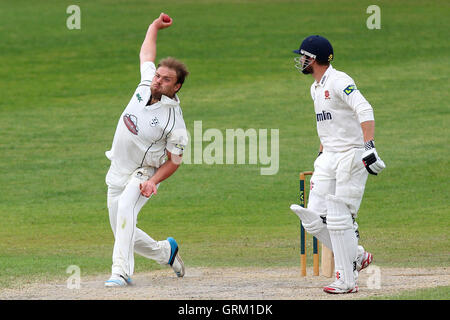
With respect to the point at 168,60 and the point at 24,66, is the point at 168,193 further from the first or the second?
the point at 24,66

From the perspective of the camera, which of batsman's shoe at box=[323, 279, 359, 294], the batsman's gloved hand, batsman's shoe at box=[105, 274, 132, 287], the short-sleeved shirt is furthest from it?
the short-sleeved shirt

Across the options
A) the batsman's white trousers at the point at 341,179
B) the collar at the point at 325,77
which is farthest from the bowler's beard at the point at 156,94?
the batsman's white trousers at the point at 341,179

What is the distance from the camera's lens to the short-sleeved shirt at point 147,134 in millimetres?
8289

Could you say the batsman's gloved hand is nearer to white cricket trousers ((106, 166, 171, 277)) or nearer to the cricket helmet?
the cricket helmet

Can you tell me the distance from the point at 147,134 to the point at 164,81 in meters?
0.52

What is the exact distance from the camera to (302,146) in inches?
727

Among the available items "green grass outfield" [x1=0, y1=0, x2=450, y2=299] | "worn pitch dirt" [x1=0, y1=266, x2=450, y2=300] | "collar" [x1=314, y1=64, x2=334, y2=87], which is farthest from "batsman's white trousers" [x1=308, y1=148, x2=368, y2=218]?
"green grass outfield" [x1=0, y1=0, x2=450, y2=299]

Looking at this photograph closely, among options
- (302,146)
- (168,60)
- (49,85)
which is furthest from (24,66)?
(168,60)

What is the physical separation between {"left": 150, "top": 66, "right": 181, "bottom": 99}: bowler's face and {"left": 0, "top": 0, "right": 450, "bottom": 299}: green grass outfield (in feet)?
7.76

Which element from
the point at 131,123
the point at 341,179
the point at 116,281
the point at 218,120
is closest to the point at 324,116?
the point at 341,179

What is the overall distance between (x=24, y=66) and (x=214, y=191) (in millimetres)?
13297

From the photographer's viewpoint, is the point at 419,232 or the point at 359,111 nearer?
the point at 359,111

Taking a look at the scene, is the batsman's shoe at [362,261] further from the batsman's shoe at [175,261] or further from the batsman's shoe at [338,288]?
the batsman's shoe at [175,261]

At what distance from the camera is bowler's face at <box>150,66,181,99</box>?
830cm
